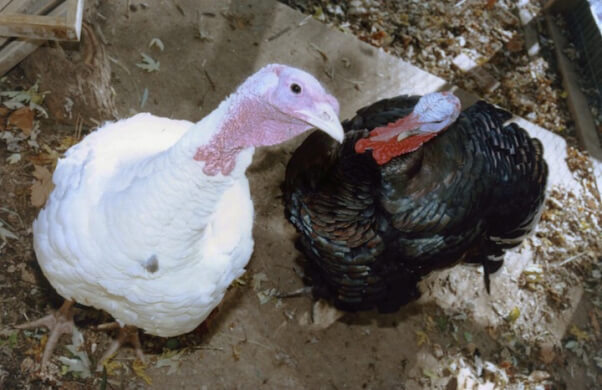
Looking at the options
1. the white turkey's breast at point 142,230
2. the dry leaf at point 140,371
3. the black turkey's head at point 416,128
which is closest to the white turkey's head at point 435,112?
the black turkey's head at point 416,128

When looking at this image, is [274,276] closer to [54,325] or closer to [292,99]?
[54,325]

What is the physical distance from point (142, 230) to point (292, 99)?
31.7 inches

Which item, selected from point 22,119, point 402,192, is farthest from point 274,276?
point 22,119

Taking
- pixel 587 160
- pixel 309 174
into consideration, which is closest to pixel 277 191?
pixel 309 174

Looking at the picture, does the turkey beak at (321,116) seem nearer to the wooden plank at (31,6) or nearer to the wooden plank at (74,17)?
the wooden plank at (74,17)

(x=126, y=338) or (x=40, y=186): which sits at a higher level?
(x=40, y=186)

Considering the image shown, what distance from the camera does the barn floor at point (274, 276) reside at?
9.80 ft

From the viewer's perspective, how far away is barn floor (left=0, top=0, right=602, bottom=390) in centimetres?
299

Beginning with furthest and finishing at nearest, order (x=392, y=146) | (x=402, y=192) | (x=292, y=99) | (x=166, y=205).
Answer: (x=402, y=192) < (x=392, y=146) < (x=166, y=205) < (x=292, y=99)

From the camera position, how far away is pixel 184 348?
3.08 m

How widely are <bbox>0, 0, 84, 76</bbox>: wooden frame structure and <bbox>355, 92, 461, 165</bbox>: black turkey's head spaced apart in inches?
71.7

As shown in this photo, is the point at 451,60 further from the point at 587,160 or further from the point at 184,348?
the point at 184,348

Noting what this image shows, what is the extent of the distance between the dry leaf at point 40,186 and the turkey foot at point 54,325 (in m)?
0.68

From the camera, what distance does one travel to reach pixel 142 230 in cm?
185
